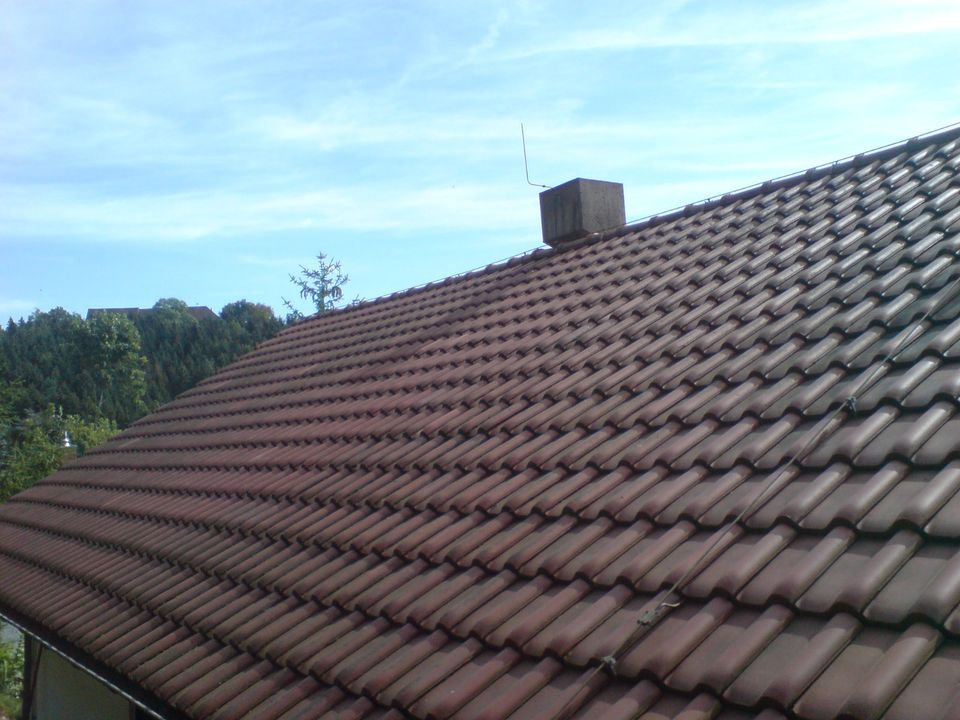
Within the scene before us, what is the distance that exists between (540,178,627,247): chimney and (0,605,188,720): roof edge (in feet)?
16.8

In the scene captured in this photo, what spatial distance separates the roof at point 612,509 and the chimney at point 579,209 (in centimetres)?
112

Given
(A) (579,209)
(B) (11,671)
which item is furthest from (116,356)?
(A) (579,209)

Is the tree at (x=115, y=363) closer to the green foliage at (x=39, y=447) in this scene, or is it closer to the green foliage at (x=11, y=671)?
the green foliage at (x=39, y=447)

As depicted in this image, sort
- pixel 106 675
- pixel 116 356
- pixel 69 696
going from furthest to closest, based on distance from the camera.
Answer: pixel 116 356 < pixel 69 696 < pixel 106 675

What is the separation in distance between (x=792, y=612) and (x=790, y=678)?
29cm

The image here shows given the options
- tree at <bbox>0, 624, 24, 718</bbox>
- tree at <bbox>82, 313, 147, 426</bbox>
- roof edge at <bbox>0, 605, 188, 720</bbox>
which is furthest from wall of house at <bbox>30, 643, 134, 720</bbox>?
tree at <bbox>82, 313, 147, 426</bbox>

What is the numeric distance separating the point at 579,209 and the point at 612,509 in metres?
5.40

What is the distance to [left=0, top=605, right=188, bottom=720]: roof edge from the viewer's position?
3.99 metres

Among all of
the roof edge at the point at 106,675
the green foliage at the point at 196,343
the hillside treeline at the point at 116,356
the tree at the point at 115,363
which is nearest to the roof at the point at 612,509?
the roof edge at the point at 106,675

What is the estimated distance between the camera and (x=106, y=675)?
4.61 meters

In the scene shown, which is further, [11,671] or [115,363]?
[115,363]

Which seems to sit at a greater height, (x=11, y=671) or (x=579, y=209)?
(x=579, y=209)

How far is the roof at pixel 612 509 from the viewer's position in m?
2.37

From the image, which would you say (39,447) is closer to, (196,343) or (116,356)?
(116,356)
